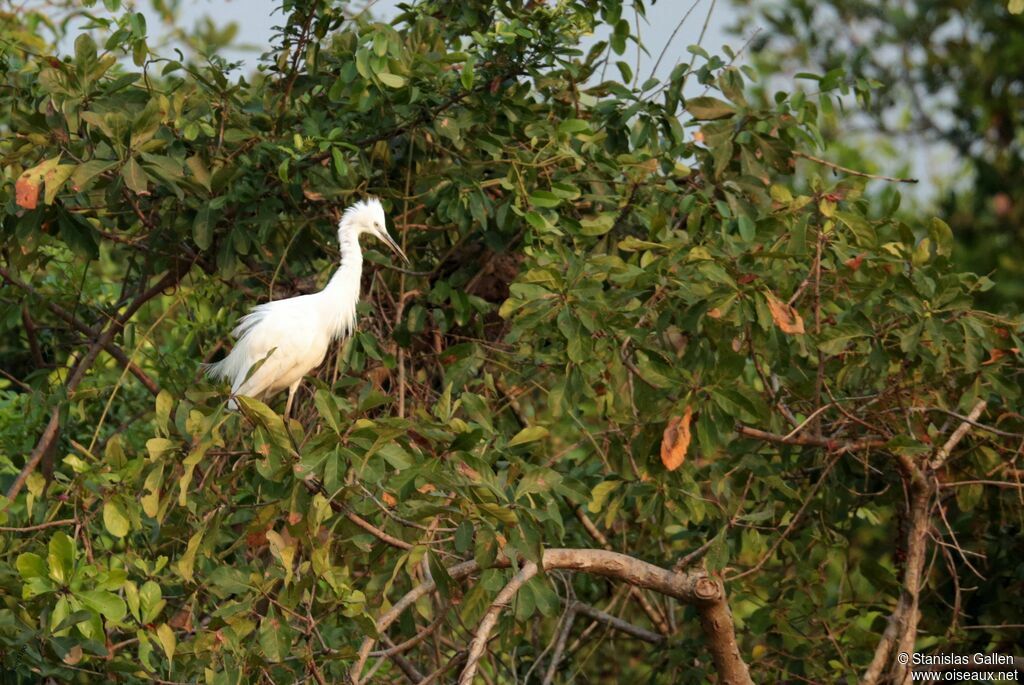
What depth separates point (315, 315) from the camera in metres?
3.29

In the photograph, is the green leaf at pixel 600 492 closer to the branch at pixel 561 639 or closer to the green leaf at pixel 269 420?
the branch at pixel 561 639

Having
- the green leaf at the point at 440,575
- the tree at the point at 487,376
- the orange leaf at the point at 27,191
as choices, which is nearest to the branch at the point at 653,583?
the tree at the point at 487,376

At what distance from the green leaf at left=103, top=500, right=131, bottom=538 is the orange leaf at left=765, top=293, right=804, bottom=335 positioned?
1337 millimetres

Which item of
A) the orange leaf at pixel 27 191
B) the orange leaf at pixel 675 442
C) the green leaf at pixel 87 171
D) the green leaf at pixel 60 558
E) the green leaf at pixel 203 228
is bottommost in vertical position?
the green leaf at pixel 60 558

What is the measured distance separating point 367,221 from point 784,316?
105 centimetres

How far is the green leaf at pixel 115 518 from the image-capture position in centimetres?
236

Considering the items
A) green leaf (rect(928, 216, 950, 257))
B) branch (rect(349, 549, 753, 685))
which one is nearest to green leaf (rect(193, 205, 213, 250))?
branch (rect(349, 549, 753, 685))

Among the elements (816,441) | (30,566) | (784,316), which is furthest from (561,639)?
(30,566)

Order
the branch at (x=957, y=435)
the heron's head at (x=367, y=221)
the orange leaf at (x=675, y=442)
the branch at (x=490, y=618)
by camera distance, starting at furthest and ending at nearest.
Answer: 1. the heron's head at (x=367, y=221)
2. the branch at (x=957, y=435)
3. the orange leaf at (x=675, y=442)
4. the branch at (x=490, y=618)

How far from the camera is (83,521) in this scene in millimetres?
2523

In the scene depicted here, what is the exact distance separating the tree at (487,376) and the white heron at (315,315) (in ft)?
0.28

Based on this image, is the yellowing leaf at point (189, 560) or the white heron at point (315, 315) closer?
the yellowing leaf at point (189, 560)

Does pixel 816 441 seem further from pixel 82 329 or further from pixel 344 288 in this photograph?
pixel 82 329

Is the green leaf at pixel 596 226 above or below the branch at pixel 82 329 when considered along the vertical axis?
above
